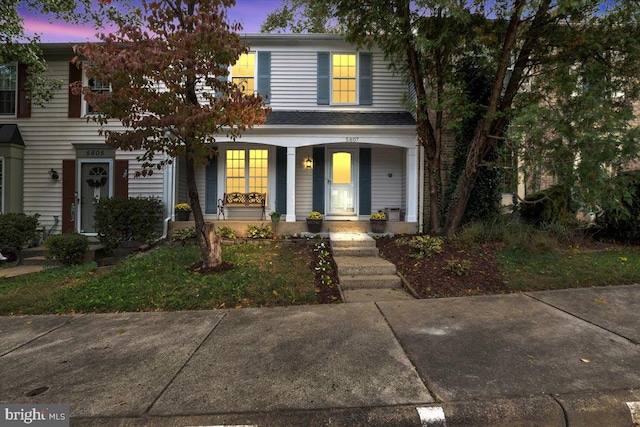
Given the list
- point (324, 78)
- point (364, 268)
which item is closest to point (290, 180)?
point (324, 78)

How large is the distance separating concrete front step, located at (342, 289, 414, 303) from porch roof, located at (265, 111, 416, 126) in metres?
5.26

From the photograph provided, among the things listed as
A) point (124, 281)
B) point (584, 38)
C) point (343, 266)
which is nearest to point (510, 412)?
point (343, 266)

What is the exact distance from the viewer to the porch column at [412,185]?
8.98 m

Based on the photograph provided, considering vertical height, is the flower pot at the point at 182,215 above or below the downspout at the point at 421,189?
below

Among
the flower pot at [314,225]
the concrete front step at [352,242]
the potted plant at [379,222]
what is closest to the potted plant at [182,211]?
the flower pot at [314,225]

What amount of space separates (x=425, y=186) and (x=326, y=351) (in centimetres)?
734

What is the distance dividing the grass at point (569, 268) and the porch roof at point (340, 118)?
15.2 ft

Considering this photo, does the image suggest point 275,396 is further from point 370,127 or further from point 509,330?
point 370,127

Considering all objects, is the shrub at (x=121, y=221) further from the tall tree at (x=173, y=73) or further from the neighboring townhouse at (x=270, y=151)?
the tall tree at (x=173, y=73)

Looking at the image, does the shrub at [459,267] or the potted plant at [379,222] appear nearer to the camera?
the shrub at [459,267]

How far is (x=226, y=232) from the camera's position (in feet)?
27.7

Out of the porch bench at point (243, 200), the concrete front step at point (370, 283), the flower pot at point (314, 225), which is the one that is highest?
the porch bench at point (243, 200)

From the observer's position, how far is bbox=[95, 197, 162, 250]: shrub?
828 cm

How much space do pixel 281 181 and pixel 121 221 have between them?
14.3 ft
